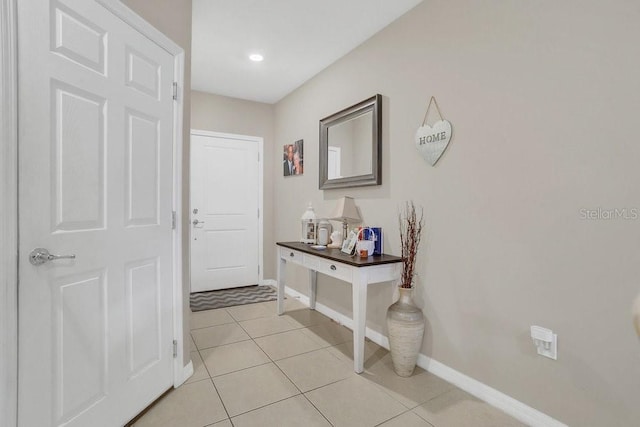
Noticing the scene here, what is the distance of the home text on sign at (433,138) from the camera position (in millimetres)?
2122

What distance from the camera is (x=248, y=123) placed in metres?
4.40

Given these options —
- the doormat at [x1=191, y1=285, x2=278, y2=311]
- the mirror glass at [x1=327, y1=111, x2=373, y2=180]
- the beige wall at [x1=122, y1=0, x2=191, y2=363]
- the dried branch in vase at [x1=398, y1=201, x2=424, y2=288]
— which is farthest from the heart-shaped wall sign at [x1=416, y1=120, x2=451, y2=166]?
the doormat at [x1=191, y1=285, x2=278, y2=311]

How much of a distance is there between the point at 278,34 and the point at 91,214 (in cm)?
213

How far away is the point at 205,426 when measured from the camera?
64.5 inches

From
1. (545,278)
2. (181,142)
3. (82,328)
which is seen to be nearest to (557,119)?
(545,278)

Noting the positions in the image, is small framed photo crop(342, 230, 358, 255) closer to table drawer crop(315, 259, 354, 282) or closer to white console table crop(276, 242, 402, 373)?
white console table crop(276, 242, 402, 373)

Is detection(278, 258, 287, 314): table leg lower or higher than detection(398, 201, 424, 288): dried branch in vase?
lower

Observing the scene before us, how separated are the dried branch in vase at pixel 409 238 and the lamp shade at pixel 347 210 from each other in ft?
1.62

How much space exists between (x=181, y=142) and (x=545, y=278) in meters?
2.21

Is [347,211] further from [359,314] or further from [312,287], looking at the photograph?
[312,287]

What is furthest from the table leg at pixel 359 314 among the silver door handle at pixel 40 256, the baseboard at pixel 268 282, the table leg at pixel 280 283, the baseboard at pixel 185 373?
the baseboard at pixel 268 282

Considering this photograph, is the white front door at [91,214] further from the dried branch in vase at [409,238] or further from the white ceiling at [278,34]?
the dried branch in vase at [409,238]

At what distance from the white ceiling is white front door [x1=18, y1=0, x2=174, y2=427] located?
36.3 inches

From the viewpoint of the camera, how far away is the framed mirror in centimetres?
265
